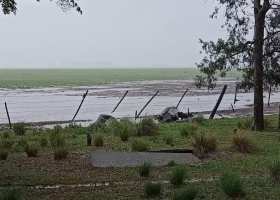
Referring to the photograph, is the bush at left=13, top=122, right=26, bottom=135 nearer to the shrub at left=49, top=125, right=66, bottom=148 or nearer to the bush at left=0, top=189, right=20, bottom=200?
the shrub at left=49, top=125, right=66, bottom=148

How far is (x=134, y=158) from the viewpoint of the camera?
10.8 metres

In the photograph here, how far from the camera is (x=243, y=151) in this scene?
12.0 m

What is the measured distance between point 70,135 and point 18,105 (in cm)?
1928

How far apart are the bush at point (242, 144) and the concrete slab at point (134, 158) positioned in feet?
5.39

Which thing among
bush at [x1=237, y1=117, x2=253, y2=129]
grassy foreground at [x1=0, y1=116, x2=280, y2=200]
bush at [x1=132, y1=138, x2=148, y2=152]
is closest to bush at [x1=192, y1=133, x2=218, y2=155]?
grassy foreground at [x1=0, y1=116, x2=280, y2=200]

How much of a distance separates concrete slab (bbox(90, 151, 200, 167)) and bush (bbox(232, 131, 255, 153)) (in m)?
1.64

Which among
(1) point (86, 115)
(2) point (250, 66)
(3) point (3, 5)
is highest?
(3) point (3, 5)

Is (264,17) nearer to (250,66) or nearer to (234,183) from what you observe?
(250,66)

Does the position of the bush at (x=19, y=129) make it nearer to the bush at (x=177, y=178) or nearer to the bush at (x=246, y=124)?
the bush at (x=246, y=124)

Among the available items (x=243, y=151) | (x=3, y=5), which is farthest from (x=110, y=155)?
(x=3, y=5)

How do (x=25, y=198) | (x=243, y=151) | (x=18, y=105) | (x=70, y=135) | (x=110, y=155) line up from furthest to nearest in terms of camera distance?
(x=18, y=105), (x=70, y=135), (x=243, y=151), (x=110, y=155), (x=25, y=198)

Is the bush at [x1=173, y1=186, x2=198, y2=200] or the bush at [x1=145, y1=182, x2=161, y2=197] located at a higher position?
the bush at [x1=173, y1=186, x2=198, y2=200]

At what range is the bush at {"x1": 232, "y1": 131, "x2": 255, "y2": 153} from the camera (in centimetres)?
1203

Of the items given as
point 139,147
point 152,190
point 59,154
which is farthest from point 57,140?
point 152,190
